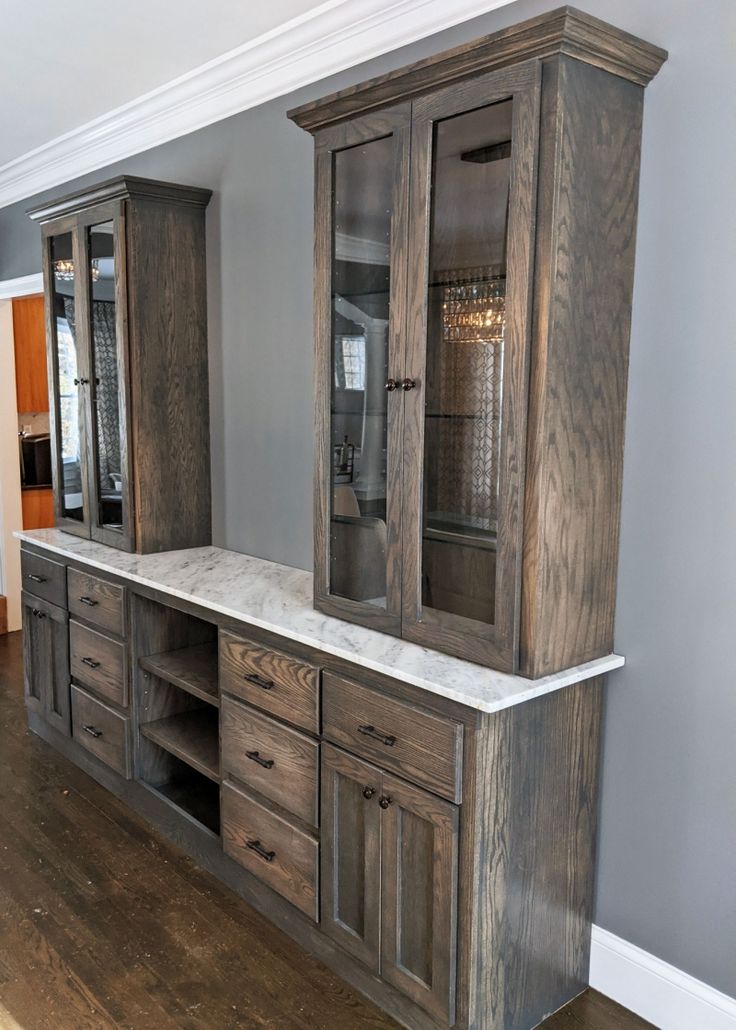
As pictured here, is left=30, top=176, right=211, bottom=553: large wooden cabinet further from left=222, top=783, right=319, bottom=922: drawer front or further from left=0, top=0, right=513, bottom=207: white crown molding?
left=222, top=783, right=319, bottom=922: drawer front

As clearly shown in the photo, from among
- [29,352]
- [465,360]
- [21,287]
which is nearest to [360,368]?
[465,360]

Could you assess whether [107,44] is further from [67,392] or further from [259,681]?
[259,681]

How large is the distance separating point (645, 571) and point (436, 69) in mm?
1249

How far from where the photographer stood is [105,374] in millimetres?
3402

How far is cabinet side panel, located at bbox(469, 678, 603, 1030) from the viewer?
1.88 meters

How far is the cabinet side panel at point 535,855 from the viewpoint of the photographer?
1876 mm

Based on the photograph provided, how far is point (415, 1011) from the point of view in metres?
2.03

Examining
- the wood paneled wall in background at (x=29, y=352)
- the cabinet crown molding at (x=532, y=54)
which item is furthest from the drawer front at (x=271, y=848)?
the wood paneled wall in background at (x=29, y=352)

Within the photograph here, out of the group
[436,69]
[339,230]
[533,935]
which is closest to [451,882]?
[533,935]

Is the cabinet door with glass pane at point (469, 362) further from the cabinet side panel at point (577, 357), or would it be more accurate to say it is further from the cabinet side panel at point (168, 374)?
the cabinet side panel at point (168, 374)

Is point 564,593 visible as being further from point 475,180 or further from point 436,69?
point 436,69

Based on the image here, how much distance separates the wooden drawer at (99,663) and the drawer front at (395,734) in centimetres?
122

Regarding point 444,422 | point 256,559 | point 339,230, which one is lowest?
point 256,559

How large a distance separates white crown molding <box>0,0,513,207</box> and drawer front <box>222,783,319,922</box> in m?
2.28
